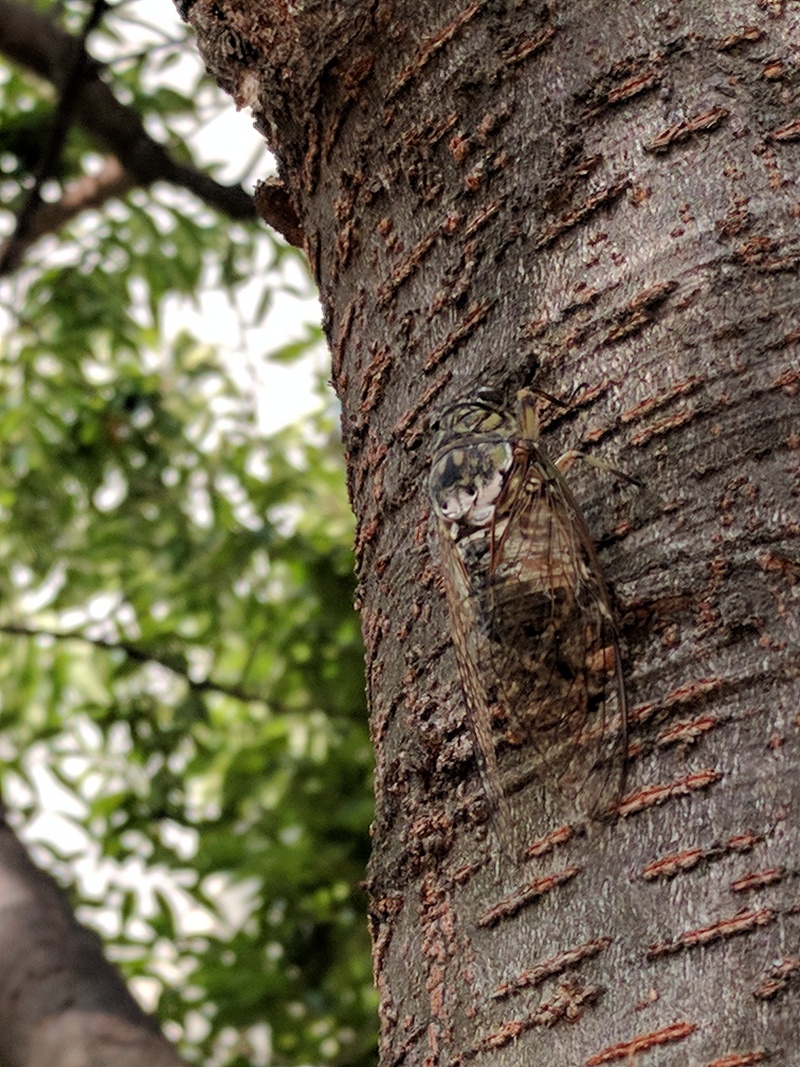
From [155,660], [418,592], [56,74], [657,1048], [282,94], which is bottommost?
[657,1048]

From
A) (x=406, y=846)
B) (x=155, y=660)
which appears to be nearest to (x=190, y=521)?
(x=155, y=660)

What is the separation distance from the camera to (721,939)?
679 mm

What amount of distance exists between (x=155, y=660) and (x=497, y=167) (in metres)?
1.88

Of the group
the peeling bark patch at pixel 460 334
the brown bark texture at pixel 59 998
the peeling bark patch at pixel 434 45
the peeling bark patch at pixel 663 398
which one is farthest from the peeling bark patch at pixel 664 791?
the brown bark texture at pixel 59 998

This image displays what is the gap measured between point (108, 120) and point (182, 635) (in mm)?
1084

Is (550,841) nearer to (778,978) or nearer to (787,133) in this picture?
(778,978)

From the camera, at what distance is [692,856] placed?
2.31 feet

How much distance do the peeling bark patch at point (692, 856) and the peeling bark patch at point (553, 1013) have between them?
0.07m

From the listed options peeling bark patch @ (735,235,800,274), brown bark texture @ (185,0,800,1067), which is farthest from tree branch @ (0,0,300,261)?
peeling bark patch @ (735,235,800,274)

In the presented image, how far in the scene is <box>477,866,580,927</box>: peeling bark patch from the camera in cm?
76

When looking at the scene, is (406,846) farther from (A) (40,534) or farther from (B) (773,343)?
(A) (40,534)

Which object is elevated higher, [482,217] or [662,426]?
[482,217]

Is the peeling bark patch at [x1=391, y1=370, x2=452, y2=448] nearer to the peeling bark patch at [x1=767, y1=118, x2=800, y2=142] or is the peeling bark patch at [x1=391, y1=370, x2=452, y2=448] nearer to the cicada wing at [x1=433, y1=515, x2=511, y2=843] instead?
the cicada wing at [x1=433, y1=515, x2=511, y2=843]

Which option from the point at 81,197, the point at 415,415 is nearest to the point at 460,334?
the point at 415,415
